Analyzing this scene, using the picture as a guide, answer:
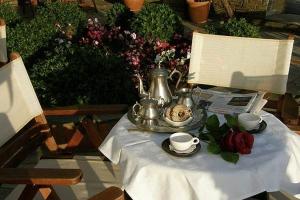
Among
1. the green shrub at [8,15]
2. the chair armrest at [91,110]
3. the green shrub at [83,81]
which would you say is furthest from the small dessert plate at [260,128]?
the green shrub at [8,15]

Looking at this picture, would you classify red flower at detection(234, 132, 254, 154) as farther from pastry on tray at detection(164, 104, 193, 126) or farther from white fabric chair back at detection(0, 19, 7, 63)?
white fabric chair back at detection(0, 19, 7, 63)

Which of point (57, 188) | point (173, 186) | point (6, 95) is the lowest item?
point (57, 188)

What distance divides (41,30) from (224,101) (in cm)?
326

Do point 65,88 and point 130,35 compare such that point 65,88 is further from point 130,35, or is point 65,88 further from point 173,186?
point 173,186

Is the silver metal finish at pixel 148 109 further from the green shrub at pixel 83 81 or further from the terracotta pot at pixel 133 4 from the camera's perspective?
the terracotta pot at pixel 133 4

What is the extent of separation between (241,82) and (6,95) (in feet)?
5.84

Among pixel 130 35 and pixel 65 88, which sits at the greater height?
pixel 130 35

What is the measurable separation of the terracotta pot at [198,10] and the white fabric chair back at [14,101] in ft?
21.6

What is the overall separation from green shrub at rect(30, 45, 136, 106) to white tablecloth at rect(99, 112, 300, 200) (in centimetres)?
200

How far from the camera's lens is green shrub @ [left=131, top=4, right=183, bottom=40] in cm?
539

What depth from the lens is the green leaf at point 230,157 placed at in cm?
212

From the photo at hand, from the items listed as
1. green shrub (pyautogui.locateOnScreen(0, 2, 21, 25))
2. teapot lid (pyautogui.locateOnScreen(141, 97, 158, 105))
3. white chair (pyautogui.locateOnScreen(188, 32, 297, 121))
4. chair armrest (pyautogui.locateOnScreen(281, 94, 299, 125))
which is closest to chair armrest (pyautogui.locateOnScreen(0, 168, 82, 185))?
teapot lid (pyautogui.locateOnScreen(141, 97, 158, 105))

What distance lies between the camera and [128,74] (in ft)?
14.9

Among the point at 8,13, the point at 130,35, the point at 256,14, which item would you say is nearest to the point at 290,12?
the point at 256,14
